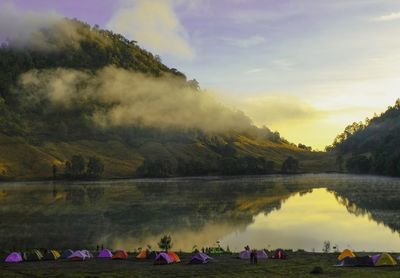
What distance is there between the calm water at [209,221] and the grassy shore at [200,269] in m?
18.1

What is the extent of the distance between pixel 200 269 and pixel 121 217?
6519 centimetres

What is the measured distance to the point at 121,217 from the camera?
118 metres

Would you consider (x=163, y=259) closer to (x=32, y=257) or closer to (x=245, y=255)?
(x=245, y=255)

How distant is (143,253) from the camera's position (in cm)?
6512

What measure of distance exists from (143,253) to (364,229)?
1810 inches

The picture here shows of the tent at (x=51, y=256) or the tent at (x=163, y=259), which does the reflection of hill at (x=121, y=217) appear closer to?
the tent at (x=51, y=256)

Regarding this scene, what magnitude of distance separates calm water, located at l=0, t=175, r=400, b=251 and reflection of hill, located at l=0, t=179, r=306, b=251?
16 centimetres

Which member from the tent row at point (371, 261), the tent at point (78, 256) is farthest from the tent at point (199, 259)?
the tent row at point (371, 261)

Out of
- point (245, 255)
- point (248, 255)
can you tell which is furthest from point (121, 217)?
point (248, 255)

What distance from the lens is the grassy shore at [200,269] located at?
51.2 meters

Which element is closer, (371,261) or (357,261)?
(371,261)

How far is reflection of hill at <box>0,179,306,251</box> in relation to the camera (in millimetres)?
90500

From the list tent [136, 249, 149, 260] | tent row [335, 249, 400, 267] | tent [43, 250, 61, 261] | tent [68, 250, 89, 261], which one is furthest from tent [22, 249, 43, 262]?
tent row [335, 249, 400, 267]

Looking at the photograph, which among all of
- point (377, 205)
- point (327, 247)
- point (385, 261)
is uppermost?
point (377, 205)
